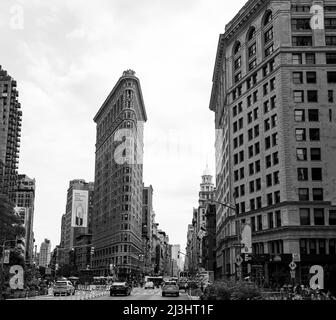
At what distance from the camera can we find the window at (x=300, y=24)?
262 feet

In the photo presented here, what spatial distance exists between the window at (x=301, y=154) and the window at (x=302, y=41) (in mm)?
18083

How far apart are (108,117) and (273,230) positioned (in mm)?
134242

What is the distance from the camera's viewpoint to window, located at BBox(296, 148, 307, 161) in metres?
74.1

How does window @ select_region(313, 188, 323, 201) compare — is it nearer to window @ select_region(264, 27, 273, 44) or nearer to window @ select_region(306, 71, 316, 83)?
window @ select_region(306, 71, 316, 83)

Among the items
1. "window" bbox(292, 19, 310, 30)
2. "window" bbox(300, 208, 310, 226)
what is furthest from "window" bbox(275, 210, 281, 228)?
"window" bbox(292, 19, 310, 30)

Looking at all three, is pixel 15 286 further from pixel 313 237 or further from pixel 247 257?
pixel 313 237

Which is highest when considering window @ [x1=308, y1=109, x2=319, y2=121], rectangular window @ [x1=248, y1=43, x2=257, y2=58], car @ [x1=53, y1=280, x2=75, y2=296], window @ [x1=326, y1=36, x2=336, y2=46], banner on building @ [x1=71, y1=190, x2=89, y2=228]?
rectangular window @ [x1=248, y1=43, x2=257, y2=58]

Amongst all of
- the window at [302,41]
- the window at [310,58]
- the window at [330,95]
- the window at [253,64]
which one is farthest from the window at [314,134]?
the window at [253,64]

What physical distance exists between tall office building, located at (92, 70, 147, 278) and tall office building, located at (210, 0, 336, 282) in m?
82.7

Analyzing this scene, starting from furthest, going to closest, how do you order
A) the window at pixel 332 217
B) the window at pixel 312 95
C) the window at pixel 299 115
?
the window at pixel 312 95 → the window at pixel 299 115 → the window at pixel 332 217

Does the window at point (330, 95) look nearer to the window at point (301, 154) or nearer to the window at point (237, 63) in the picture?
the window at point (301, 154)

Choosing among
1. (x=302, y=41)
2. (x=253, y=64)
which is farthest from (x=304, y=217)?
(x=253, y=64)
